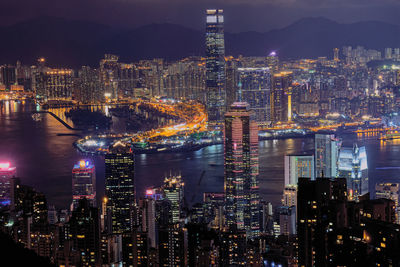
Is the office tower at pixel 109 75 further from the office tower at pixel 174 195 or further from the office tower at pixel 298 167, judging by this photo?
the office tower at pixel 174 195

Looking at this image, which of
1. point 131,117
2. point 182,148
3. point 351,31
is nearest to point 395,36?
point 351,31

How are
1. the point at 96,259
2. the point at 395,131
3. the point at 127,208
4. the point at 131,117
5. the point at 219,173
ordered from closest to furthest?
the point at 96,259
the point at 127,208
the point at 219,173
the point at 395,131
the point at 131,117

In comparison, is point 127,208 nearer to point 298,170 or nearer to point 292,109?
point 298,170

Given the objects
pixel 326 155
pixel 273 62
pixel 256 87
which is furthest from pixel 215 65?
pixel 326 155

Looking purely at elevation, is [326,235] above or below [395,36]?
below

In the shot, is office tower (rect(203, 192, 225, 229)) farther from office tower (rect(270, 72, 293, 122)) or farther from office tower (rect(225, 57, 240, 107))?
office tower (rect(225, 57, 240, 107))

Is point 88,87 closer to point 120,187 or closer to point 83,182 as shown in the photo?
point 83,182

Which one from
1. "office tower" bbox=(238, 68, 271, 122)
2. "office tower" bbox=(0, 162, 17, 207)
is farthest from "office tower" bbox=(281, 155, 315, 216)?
"office tower" bbox=(238, 68, 271, 122)
